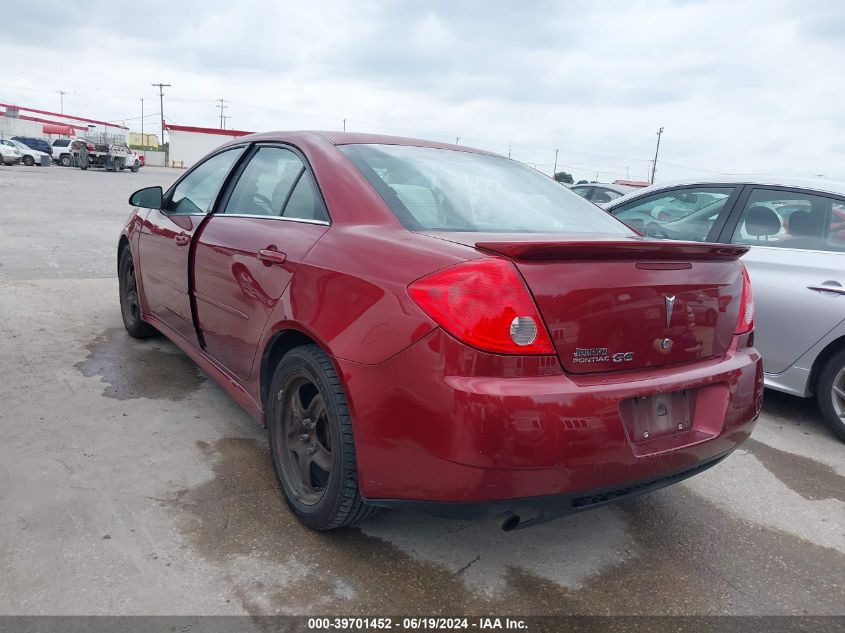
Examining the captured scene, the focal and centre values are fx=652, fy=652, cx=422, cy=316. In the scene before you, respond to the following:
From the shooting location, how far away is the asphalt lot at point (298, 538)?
85.1 inches

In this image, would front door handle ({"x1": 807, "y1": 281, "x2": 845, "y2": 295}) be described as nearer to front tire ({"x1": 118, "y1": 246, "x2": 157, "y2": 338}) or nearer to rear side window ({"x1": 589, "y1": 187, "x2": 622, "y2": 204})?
front tire ({"x1": 118, "y1": 246, "x2": 157, "y2": 338})

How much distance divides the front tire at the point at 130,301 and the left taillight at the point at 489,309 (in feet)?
11.1

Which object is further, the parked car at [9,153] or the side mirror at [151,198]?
the parked car at [9,153]

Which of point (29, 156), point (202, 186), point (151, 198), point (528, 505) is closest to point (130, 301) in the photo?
point (151, 198)

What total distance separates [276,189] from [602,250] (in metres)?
1.64

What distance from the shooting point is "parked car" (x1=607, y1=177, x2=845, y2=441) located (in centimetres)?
381

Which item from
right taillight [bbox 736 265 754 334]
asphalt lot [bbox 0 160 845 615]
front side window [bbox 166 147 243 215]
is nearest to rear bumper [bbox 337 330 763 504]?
asphalt lot [bbox 0 160 845 615]

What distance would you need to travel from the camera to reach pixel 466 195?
2.67m

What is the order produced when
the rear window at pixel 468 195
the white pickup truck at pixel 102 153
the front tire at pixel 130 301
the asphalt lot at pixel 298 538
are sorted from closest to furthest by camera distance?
the asphalt lot at pixel 298 538 < the rear window at pixel 468 195 < the front tire at pixel 130 301 < the white pickup truck at pixel 102 153

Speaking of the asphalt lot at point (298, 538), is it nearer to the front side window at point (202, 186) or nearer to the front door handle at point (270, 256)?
the front door handle at point (270, 256)

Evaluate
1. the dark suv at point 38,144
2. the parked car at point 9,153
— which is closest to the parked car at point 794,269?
the parked car at point 9,153

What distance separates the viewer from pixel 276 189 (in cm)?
303

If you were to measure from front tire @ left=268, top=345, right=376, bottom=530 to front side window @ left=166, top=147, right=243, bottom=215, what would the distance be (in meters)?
1.40

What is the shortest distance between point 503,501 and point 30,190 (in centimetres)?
1924
